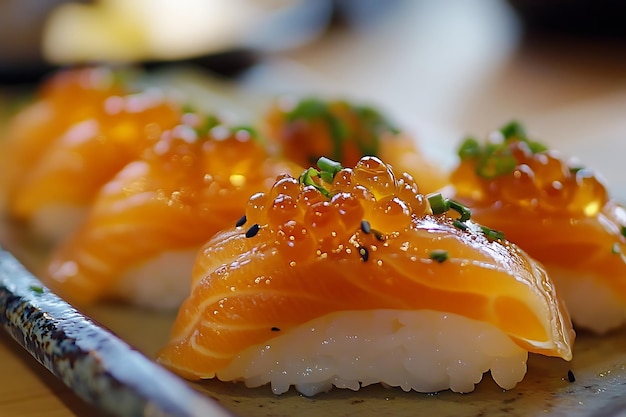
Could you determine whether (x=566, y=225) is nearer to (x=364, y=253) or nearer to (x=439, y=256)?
(x=439, y=256)

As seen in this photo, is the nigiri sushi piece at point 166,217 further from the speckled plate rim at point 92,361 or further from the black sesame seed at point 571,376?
the black sesame seed at point 571,376

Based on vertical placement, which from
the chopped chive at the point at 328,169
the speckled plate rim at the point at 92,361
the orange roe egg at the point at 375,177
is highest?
the orange roe egg at the point at 375,177

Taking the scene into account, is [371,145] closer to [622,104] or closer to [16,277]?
[16,277]

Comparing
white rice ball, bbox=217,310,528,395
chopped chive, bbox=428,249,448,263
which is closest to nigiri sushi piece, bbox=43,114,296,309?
white rice ball, bbox=217,310,528,395

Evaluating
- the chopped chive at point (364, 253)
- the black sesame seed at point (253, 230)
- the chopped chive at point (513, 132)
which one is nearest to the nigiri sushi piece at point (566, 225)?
the chopped chive at point (513, 132)

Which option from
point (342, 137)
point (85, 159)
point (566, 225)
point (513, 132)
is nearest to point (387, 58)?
point (342, 137)
